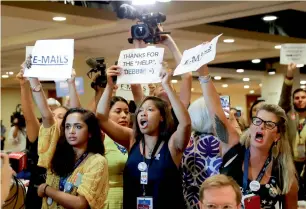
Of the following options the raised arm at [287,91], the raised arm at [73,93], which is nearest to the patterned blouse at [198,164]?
the raised arm at [73,93]

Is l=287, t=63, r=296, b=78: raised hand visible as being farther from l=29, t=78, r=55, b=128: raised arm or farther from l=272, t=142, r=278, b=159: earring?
l=29, t=78, r=55, b=128: raised arm

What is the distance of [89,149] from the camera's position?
2768 millimetres

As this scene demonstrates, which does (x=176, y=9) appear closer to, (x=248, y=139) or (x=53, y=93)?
(x=248, y=139)

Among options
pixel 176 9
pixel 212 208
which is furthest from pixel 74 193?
pixel 176 9

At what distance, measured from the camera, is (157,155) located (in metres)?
2.72

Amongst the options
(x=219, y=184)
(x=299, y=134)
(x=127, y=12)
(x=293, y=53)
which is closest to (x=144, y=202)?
(x=219, y=184)

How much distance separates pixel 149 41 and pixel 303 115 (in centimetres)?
263

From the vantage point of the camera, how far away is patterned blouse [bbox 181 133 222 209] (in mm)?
2930

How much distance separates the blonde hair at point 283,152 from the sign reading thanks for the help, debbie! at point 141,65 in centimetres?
54

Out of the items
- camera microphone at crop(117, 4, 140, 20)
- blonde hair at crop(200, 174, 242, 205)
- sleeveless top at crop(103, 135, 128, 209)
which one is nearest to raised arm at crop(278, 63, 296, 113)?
camera microphone at crop(117, 4, 140, 20)

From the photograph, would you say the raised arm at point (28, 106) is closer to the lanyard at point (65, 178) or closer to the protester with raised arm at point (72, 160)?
the protester with raised arm at point (72, 160)

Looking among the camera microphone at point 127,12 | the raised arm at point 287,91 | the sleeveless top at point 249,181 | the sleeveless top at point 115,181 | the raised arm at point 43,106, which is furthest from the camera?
the raised arm at point 287,91

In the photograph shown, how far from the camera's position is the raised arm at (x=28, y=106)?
9.78 feet

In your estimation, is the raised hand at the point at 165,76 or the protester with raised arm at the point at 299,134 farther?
the protester with raised arm at the point at 299,134
